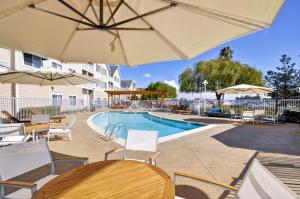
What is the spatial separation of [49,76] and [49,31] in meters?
4.54

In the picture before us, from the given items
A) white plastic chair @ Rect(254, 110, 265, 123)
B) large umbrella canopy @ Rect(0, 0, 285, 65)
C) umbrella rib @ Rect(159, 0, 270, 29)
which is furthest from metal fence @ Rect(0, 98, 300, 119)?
umbrella rib @ Rect(159, 0, 270, 29)

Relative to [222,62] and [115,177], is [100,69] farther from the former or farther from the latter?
[115,177]

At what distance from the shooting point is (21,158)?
7.78ft

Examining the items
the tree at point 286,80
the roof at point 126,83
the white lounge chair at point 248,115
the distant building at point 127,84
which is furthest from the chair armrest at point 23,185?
the roof at point 126,83

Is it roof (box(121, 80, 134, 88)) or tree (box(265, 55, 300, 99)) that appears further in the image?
roof (box(121, 80, 134, 88))

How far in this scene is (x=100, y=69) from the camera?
31.9 metres

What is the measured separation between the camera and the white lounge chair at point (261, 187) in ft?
4.32

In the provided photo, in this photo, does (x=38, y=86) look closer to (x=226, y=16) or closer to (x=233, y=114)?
(x=233, y=114)

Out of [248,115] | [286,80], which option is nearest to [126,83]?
[286,80]

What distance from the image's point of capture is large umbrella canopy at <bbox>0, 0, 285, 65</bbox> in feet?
7.36

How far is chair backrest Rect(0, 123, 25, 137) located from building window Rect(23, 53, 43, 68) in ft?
36.4

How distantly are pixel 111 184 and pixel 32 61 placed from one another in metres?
16.3

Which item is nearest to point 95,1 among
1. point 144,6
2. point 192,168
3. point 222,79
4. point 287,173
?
point 144,6

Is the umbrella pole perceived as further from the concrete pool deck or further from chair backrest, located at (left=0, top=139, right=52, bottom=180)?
chair backrest, located at (left=0, top=139, right=52, bottom=180)
